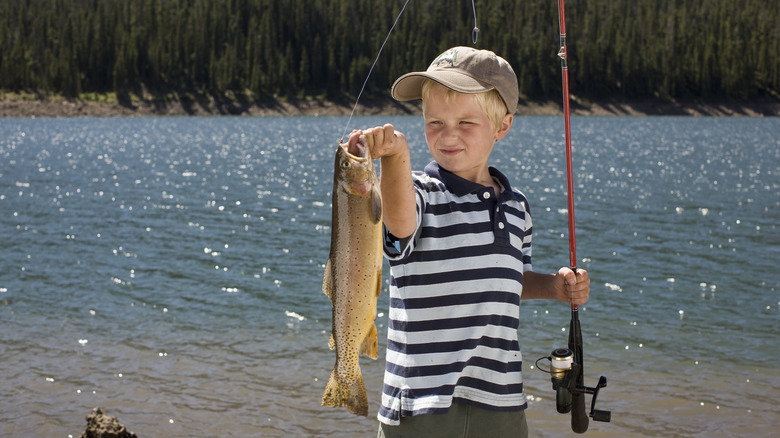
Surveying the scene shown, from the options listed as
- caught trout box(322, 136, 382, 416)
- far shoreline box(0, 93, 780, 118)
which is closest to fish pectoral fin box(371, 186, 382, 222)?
caught trout box(322, 136, 382, 416)

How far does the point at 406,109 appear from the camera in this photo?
10544 cm

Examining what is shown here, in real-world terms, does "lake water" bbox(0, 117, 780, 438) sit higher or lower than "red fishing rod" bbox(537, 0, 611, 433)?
lower

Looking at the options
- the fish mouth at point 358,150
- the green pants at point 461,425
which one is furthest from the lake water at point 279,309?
the fish mouth at point 358,150

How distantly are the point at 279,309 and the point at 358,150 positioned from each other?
10111 millimetres

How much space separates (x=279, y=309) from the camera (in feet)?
40.7

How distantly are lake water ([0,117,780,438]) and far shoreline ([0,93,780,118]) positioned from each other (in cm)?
8269

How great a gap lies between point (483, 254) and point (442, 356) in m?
0.43

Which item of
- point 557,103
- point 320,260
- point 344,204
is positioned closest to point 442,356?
Result: point 344,204

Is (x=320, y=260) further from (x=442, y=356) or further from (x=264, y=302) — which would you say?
(x=442, y=356)

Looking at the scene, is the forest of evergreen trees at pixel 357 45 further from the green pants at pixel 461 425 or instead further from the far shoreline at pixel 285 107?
the green pants at pixel 461 425

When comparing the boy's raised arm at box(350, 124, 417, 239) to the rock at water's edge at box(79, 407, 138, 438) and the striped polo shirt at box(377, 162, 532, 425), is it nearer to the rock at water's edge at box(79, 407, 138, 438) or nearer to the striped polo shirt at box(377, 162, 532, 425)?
the striped polo shirt at box(377, 162, 532, 425)

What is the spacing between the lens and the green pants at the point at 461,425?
301 centimetres

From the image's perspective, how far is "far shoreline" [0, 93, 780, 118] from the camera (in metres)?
111

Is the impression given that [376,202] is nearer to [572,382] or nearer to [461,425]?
[461,425]
